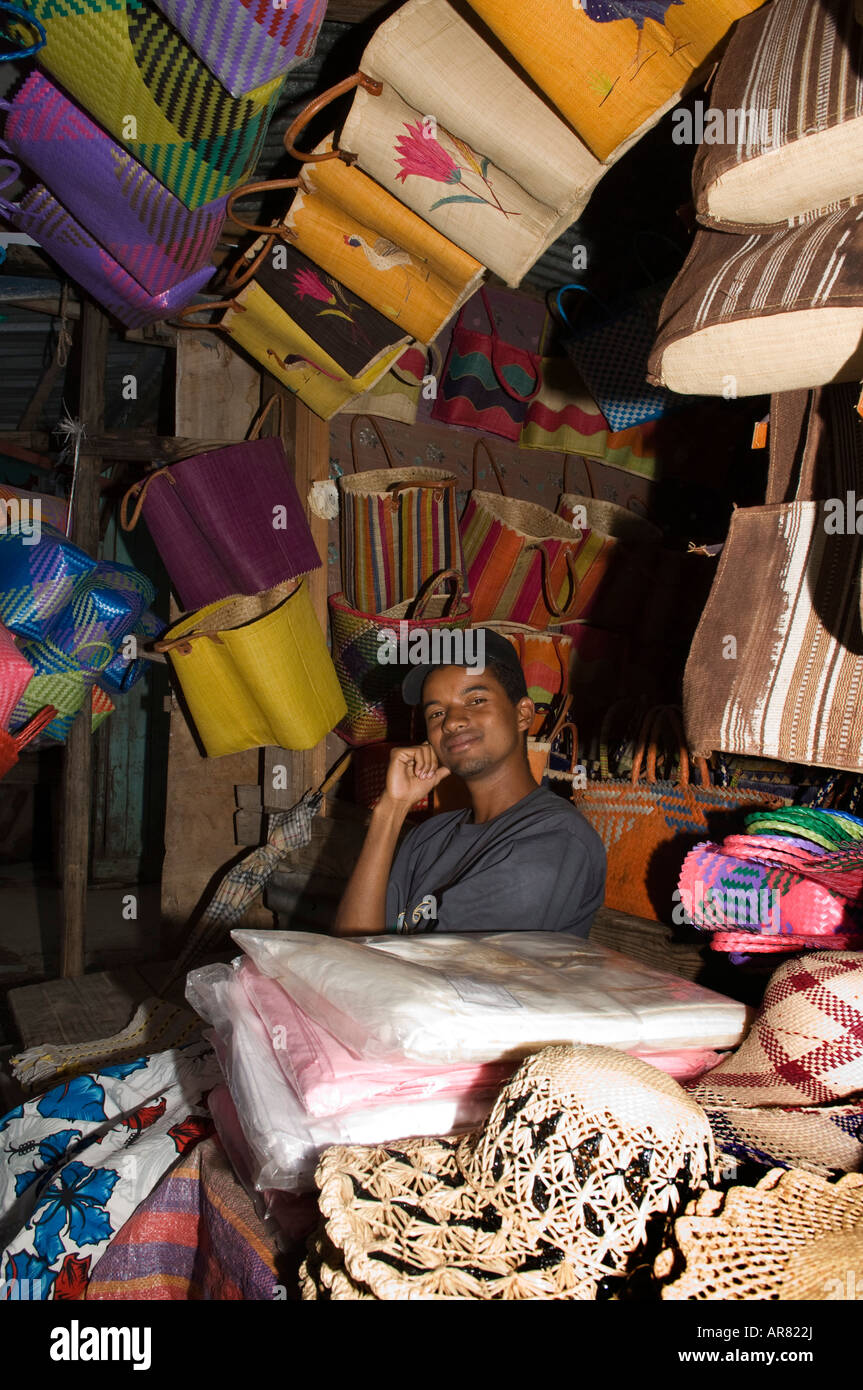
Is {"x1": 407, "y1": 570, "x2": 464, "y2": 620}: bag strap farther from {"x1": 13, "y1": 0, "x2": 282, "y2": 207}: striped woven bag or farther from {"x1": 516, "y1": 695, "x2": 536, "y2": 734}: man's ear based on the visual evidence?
{"x1": 13, "y1": 0, "x2": 282, "y2": 207}: striped woven bag

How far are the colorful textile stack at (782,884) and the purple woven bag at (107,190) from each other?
2.51m

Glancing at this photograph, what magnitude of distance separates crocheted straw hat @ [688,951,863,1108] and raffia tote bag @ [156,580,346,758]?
2.82 m

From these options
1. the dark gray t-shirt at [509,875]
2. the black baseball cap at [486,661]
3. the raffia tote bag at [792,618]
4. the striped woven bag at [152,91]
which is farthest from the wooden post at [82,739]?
the raffia tote bag at [792,618]

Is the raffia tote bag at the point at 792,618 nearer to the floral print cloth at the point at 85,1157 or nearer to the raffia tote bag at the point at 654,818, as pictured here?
the floral print cloth at the point at 85,1157

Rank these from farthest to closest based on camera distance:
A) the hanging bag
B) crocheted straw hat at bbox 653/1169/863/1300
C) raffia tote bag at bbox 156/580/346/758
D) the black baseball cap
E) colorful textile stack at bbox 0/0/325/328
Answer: the hanging bag < raffia tote bag at bbox 156/580/346/758 < the black baseball cap < colorful textile stack at bbox 0/0/325/328 < crocheted straw hat at bbox 653/1169/863/1300

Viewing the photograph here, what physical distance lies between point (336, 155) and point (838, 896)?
2.45 meters

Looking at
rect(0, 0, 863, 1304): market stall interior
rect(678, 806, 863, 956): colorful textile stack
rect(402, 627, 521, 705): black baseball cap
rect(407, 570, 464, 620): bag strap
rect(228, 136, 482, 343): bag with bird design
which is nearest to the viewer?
rect(0, 0, 863, 1304): market stall interior

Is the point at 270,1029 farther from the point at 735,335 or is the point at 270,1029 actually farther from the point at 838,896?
the point at 735,335

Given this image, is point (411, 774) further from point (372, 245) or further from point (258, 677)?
point (372, 245)

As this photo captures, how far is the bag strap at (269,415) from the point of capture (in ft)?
13.7

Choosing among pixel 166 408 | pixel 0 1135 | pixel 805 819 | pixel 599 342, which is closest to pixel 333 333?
pixel 599 342

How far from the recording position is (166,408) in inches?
188

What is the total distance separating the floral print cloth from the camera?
125 cm

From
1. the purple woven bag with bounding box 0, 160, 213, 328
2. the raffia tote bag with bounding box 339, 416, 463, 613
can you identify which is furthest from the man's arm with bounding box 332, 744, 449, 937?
the purple woven bag with bounding box 0, 160, 213, 328
